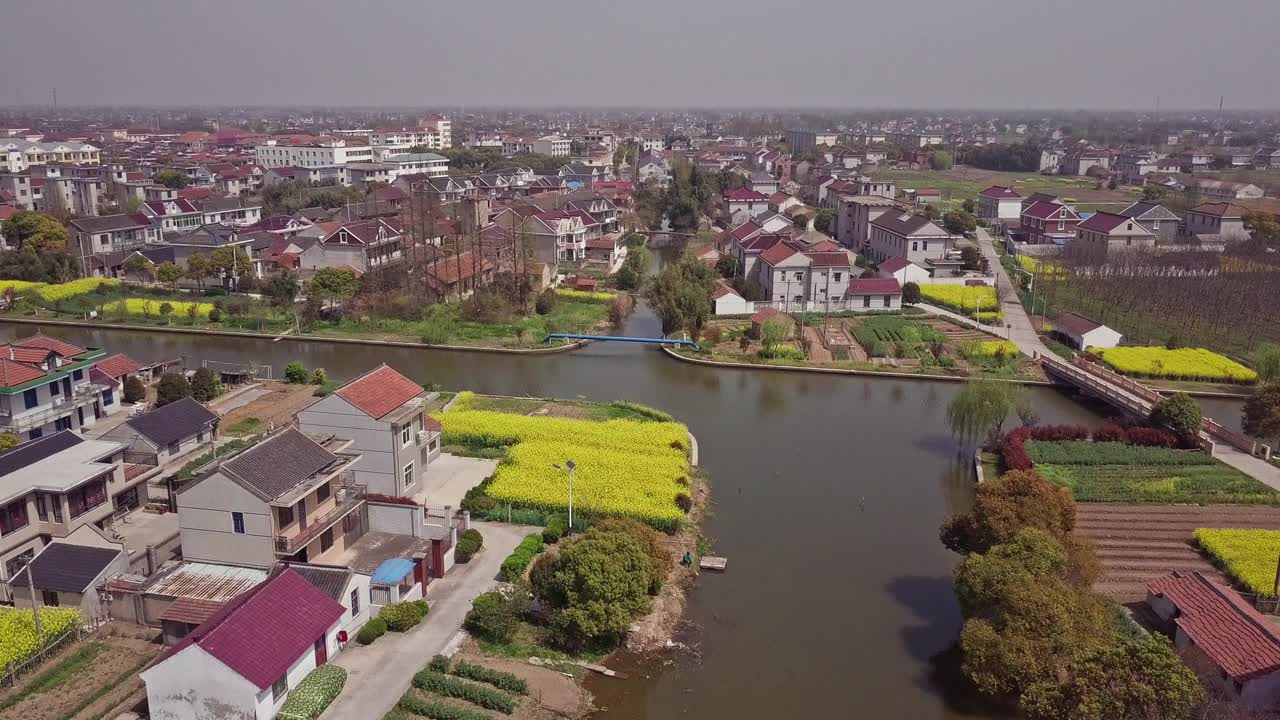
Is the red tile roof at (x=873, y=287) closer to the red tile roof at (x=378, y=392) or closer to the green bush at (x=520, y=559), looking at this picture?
the red tile roof at (x=378, y=392)

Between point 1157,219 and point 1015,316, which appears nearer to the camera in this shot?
point 1015,316

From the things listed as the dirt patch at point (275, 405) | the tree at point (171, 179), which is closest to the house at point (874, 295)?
the dirt patch at point (275, 405)

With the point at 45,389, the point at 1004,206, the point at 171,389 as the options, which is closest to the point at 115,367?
the point at 171,389

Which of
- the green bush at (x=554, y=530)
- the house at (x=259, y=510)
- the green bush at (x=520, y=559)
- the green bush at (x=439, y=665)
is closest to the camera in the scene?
the green bush at (x=439, y=665)

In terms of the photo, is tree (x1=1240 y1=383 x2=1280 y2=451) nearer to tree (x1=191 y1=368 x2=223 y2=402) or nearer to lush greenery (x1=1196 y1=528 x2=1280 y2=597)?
lush greenery (x1=1196 y1=528 x2=1280 y2=597)

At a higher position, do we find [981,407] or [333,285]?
[333,285]

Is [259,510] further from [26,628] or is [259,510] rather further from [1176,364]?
[1176,364]

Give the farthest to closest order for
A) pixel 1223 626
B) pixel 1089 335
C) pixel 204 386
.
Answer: pixel 1089 335, pixel 204 386, pixel 1223 626

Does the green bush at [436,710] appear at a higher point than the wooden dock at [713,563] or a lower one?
higher
